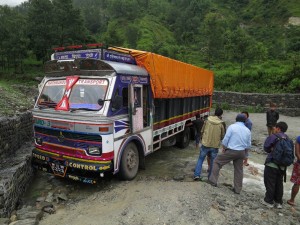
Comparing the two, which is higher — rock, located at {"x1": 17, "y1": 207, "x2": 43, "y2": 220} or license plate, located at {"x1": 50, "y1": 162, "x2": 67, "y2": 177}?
license plate, located at {"x1": 50, "y1": 162, "x2": 67, "y2": 177}

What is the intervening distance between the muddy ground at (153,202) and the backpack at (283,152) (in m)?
1.01

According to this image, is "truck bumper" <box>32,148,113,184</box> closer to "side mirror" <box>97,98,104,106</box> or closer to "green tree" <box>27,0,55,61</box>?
"side mirror" <box>97,98,104,106</box>

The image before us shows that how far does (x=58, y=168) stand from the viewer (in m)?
5.72

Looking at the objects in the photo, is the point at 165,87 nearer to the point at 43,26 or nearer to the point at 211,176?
the point at 211,176

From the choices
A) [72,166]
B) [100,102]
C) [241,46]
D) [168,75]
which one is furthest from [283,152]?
[241,46]

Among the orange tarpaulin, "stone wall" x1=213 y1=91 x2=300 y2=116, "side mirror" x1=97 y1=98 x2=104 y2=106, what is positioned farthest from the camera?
"stone wall" x1=213 y1=91 x2=300 y2=116

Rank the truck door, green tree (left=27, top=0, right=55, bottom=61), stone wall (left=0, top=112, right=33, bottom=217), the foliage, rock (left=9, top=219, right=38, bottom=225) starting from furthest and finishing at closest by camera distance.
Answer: green tree (left=27, top=0, right=55, bottom=61) < the foliage < the truck door < stone wall (left=0, top=112, right=33, bottom=217) < rock (left=9, top=219, right=38, bottom=225)

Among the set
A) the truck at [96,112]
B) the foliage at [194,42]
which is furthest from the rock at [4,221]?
the foliage at [194,42]

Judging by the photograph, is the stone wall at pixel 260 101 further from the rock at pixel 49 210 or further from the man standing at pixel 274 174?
the rock at pixel 49 210

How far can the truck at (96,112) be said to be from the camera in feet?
17.5

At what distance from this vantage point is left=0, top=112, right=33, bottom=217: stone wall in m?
4.99

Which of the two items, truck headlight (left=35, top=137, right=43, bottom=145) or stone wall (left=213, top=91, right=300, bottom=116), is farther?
stone wall (left=213, top=91, right=300, bottom=116)

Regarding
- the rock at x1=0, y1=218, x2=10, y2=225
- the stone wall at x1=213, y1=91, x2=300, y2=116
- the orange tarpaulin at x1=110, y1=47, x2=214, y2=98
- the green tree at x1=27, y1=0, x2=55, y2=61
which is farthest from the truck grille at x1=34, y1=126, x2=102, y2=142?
the green tree at x1=27, y1=0, x2=55, y2=61

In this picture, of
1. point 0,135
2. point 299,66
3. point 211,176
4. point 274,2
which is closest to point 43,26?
point 299,66
